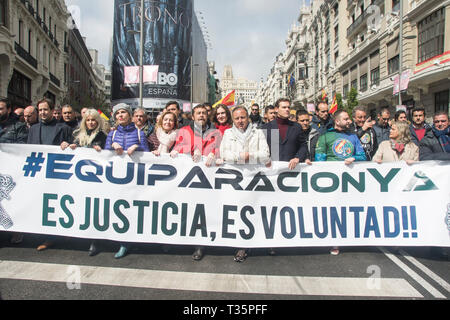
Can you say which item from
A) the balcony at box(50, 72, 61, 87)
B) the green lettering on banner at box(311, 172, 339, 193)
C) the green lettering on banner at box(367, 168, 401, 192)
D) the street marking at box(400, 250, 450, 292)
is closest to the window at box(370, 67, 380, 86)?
the green lettering on banner at box(367, 168, 401, 192)

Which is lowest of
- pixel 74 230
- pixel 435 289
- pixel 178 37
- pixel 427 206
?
pixel 435 289

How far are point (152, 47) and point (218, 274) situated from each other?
Answer: 30.2 m

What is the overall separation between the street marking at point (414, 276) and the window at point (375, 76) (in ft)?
81.5

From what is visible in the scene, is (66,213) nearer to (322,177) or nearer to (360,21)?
(322,177)

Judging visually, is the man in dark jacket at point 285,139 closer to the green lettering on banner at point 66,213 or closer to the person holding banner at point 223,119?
the person holding banner at point 223,119

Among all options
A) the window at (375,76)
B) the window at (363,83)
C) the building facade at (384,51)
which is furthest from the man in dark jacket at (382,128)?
the window at (363,83)

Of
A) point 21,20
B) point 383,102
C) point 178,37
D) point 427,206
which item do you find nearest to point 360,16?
point 383,102

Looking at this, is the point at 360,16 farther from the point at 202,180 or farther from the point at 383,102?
the point at 202,180

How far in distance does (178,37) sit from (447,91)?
23071 mm

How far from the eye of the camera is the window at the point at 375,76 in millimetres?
25734

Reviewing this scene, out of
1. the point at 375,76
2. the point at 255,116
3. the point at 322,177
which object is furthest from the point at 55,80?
the point at 322,177

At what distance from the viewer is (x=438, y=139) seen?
179 inches

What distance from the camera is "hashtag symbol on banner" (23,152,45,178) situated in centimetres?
393

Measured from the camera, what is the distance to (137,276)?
3.13 metres
